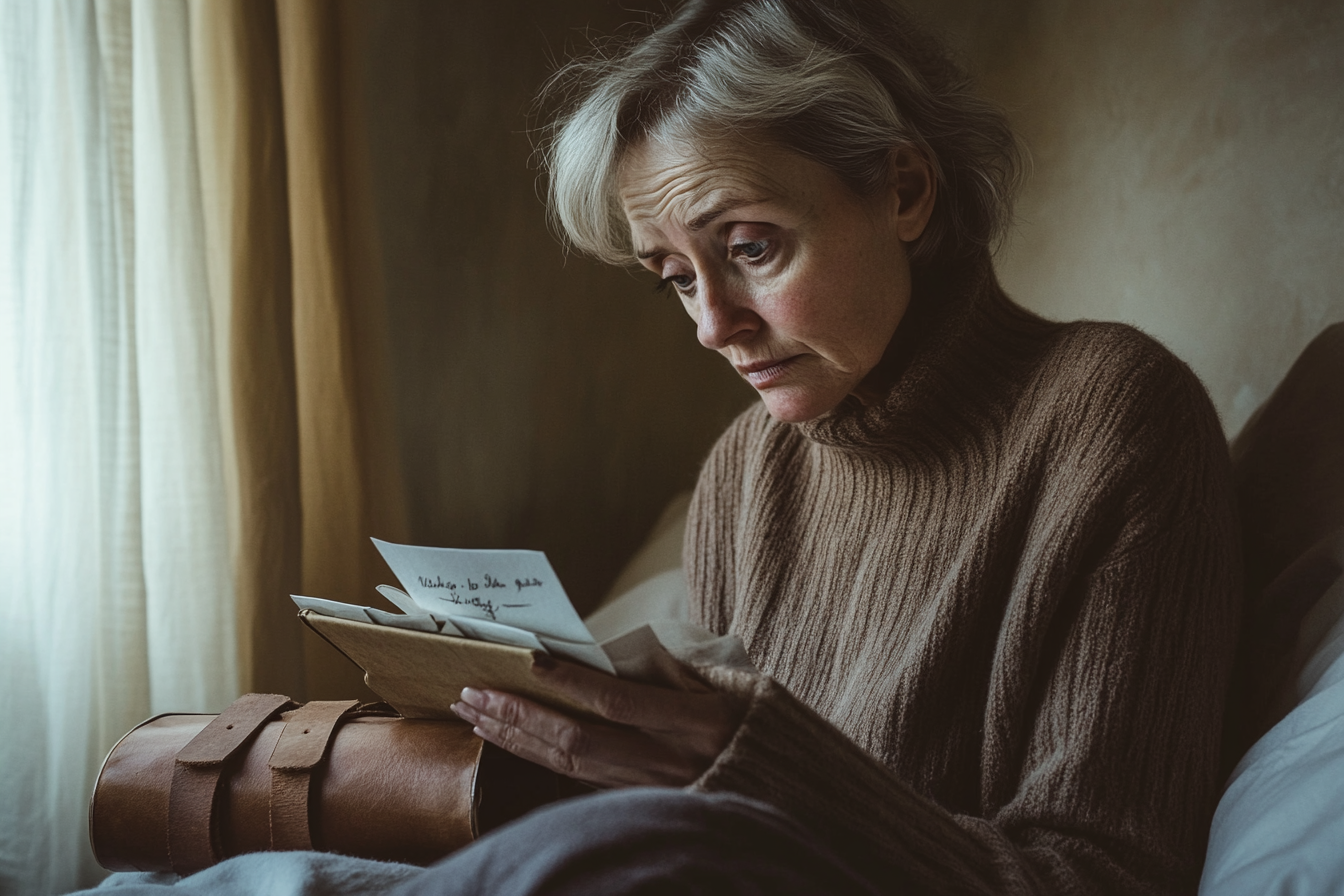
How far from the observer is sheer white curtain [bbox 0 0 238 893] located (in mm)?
1190

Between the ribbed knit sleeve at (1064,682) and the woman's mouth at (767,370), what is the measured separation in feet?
0.65

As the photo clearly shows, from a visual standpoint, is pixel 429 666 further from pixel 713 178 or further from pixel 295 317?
pixel 295 317

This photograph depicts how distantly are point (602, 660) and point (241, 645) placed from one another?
0.88m

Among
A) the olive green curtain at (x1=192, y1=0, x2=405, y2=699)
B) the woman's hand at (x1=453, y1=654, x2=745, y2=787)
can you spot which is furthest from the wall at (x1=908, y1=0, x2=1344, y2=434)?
the olive green curtain at (x1=192, y1=0, x2=405, y2=699)

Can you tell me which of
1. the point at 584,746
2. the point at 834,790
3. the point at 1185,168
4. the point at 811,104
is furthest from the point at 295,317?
the point at 1185,168

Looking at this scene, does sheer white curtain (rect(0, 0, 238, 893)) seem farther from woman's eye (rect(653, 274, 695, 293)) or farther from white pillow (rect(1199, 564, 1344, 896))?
white pillow (rect(1199, 564, 1344, 896))

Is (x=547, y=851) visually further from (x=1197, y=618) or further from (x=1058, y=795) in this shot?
(x=1197, y=618)

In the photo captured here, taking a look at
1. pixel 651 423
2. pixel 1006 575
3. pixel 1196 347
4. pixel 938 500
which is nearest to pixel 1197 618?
pixel 1006 575

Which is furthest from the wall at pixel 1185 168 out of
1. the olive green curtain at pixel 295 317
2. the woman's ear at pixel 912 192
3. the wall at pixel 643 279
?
the olive green curtain at pixel 295 317

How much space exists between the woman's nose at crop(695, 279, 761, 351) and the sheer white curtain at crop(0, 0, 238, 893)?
0.72 m

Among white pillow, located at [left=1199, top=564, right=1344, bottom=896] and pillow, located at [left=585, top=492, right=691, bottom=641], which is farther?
pillow, located at [left=585, top=492, right=691, bottom=641]

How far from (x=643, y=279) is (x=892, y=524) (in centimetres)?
124

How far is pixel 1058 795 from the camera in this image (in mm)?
799

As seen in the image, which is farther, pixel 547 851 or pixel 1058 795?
pixel 1058 795
